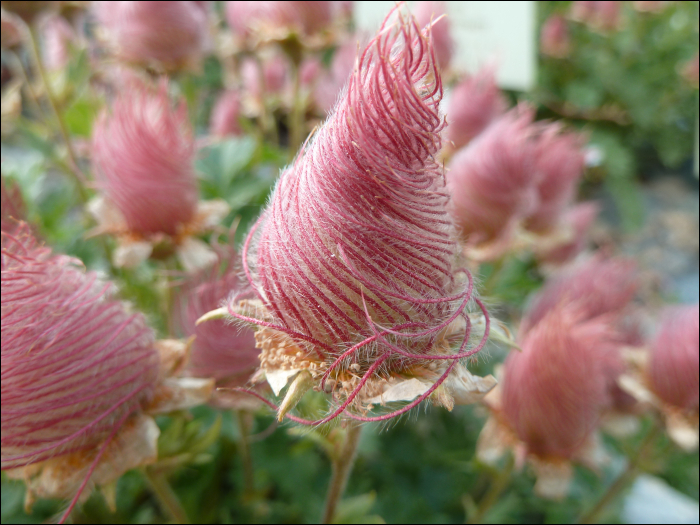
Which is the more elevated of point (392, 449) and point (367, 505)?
point (367, 505)

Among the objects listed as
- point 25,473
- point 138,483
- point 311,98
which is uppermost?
point 311,98

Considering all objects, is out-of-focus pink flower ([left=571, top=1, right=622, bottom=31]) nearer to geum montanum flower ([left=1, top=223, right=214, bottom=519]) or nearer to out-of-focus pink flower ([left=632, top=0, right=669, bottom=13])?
out-of-focus pink flower ([left=632, top=0, right=669, bottom=13])

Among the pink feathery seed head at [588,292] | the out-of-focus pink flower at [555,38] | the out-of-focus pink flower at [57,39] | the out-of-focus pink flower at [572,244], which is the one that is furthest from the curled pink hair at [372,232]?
the out-of-focus pink flower at [555,38]

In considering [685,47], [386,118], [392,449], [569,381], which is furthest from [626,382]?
[685,47]

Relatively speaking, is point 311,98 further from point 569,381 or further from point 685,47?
point 685,47

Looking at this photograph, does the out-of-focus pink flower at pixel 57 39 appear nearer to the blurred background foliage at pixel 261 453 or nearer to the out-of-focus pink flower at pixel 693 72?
the blurred background foliage at pixel 261 453
